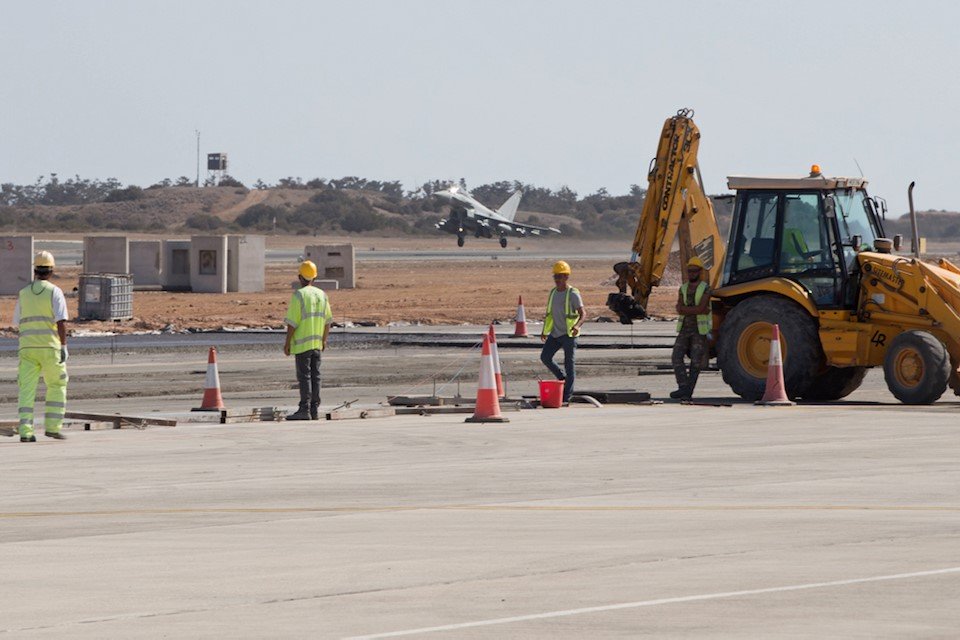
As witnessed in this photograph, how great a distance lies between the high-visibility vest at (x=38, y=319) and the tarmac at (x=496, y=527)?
1004 millimetres

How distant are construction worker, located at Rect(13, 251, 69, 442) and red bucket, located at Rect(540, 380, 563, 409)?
19.1ft

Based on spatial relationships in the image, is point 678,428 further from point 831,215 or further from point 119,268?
point 119,268

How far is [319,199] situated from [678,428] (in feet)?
540

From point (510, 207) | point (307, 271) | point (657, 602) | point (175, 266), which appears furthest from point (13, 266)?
point (510, 207)

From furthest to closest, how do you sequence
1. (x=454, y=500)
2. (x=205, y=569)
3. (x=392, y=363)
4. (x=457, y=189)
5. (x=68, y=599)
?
(x=457, y=189), (x=392, y=363), (x=454, y=500), (x=205, y=569), (x=68, y=599)

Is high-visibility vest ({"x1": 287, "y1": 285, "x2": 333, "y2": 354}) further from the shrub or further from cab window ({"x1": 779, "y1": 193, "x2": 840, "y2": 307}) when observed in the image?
the shrub

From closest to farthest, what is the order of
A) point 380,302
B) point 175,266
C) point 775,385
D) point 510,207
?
point 775,385, point 380,302, point 175,266, point 510,207

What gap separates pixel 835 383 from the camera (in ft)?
69.7

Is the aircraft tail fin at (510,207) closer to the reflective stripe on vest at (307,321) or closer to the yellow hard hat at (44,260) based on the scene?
the reflective stripe on vest at (307,321)

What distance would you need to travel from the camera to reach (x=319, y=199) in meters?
180

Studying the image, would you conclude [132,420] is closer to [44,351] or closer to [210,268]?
[44,351]

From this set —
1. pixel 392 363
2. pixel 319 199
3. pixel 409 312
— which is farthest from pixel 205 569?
pixel 319 199

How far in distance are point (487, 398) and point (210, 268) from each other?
33.5 metres

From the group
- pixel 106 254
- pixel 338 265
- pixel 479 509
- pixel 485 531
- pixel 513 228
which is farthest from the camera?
pixel 513 228
